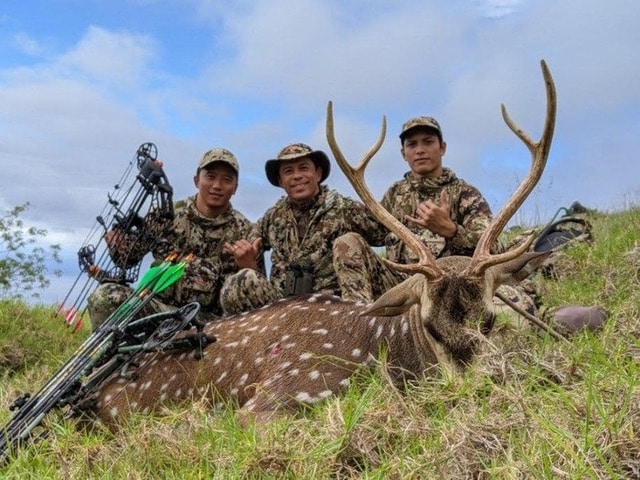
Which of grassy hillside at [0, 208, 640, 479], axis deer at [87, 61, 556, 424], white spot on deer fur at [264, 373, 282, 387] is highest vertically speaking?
axis deer at [87, 61, 556, 424]

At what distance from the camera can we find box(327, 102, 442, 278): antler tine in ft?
13.7

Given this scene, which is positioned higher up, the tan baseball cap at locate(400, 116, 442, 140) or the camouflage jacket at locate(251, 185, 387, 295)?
the tan baseball cap at locate(400, 116, 442, 140)

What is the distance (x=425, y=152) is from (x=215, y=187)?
2131 millimetres

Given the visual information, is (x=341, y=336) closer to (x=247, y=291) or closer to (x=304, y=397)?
(x=304, y=397)

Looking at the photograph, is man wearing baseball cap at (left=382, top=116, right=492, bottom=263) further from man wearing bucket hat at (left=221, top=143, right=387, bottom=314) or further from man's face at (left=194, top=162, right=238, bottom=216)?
man's face at (left=194, top=162, right=238, bottom=216)

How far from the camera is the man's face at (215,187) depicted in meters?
7.57

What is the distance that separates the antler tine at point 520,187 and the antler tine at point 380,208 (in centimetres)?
25

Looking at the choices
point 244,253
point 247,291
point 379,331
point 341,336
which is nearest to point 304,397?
point 341,336

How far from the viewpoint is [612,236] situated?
28.3 ft

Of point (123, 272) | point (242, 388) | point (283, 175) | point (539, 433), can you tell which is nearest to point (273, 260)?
point (283, 175)

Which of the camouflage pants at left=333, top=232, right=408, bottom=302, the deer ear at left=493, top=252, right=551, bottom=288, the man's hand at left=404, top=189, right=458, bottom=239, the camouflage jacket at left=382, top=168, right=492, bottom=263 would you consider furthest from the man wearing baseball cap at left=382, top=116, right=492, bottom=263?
the deer ear at left=493, top=252, right=551, bottom=288

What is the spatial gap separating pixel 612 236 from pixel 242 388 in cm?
563

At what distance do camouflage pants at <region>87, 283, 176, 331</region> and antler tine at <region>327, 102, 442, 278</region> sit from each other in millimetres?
3048

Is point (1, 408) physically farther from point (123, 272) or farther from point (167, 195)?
point (167, 195)
